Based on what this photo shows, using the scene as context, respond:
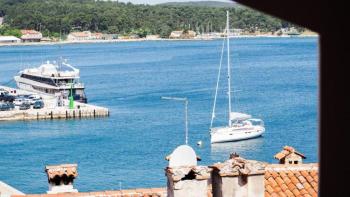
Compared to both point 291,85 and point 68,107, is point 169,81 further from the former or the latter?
point 68,107

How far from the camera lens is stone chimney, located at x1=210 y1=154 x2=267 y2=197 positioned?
22.3 feet

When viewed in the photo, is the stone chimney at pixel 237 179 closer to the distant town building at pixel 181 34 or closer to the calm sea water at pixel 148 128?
the calm sea water at pixel 148 128

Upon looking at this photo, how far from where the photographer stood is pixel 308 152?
4488 centimetres

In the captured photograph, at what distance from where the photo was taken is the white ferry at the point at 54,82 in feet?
241

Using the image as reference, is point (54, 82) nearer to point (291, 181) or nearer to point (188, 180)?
point (291, 181)

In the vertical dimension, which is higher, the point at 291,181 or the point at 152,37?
the point at 291,181

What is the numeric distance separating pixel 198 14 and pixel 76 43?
2780 centimetres

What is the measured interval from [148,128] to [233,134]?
289 inches

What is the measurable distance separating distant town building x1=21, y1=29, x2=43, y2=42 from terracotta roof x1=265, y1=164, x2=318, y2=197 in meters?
173

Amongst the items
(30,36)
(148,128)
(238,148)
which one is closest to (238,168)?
(238,148)

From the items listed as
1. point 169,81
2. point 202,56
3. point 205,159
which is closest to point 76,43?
point 202,56

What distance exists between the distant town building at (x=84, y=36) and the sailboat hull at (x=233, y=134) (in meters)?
137

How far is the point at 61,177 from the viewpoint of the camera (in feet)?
38.5

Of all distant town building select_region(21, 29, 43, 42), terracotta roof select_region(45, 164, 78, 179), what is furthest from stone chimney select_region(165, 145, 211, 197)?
distant town building select_region(21, 29, 43, 42)
